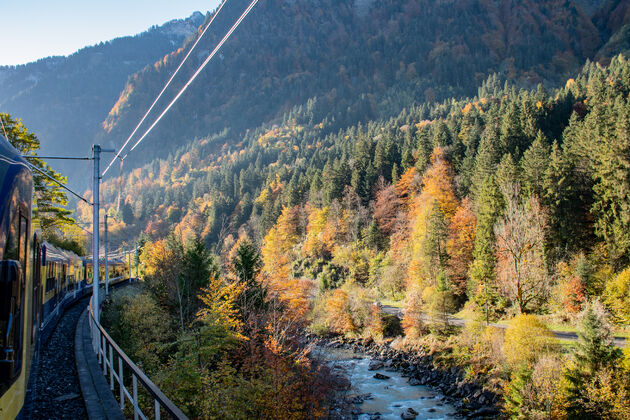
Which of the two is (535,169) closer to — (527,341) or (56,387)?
(527,341)

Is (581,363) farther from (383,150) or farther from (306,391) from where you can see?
(383,150)

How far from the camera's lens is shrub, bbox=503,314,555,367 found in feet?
83.4

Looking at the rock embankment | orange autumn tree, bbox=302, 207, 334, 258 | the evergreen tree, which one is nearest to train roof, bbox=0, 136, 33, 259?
the evergreen tree

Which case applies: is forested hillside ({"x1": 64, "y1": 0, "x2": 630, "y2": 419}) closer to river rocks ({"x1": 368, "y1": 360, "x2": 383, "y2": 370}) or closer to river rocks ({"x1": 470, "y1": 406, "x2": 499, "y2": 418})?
river rocks ({"x1": 470, "y1": 406, "x2": 499, "y2": 418})

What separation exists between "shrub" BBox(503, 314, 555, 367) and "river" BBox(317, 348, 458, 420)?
5.68 metres

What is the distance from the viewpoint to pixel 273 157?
175 meters

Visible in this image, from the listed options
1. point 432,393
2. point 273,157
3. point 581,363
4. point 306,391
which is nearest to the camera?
point 581,363

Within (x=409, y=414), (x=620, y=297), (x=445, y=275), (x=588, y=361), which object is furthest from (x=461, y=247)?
(x=588, y=361)

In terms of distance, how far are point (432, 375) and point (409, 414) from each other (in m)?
8.41

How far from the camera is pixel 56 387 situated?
9.80 metres

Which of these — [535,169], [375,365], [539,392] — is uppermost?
[535,169]

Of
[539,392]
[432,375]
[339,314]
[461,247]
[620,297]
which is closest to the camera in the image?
[539,392]

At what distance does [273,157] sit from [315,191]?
94946 millimetres

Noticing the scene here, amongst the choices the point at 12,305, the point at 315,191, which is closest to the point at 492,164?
the point at 315,191
